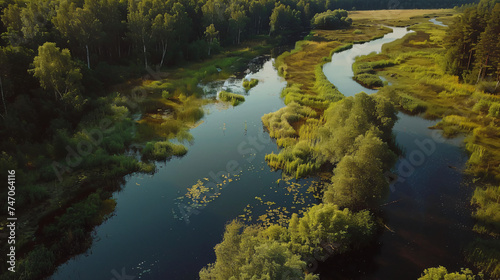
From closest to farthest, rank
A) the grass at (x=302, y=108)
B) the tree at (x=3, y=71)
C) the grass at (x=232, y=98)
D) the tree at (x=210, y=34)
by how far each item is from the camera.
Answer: the tree at (x=3, y=71) < the grass at (x=302, y=108) < the grass at (x=232, y=98) < the tree at (x=210, y=34)

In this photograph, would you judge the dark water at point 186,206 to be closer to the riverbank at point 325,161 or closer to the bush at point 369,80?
the riverbank at point 325,161

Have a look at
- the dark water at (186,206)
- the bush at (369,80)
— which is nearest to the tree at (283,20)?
the bush at (369,80)

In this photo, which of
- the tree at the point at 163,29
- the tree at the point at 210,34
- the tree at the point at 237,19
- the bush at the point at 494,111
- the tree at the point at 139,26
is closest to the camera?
the bush at the point at 494,111

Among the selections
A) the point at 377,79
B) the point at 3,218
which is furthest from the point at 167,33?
the point at 3,218

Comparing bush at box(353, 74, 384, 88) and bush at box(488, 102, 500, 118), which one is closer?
bush at box(488, 102, 500, 118)

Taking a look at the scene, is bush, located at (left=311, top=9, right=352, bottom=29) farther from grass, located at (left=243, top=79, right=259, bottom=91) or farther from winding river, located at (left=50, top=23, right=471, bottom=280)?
winding river, located at (left=50, top=23, right=471, bottom=280)

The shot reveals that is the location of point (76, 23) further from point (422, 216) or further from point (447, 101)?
point (447, 101)

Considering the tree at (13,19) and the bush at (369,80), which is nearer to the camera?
the tree at (13,19)

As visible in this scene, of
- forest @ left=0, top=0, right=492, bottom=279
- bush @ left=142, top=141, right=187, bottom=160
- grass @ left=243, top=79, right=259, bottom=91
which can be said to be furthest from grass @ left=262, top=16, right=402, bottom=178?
bush @ left=142, top=141, right=187, bottom=160
